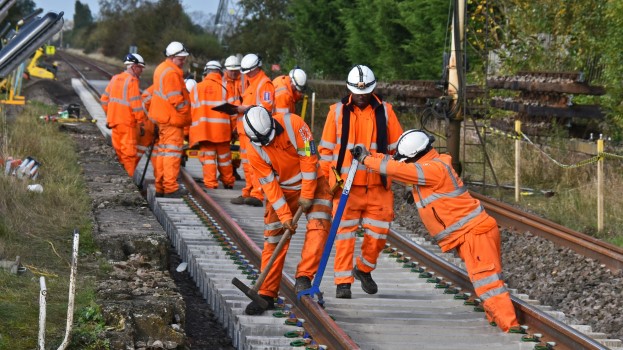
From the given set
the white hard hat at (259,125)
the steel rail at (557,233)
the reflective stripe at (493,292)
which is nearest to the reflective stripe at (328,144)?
the white hard hat at (259,125)

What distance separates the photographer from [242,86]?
1538cm

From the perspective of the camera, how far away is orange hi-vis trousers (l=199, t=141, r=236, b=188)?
52.2 feet

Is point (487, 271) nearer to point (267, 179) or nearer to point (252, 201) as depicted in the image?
point (267, 179)

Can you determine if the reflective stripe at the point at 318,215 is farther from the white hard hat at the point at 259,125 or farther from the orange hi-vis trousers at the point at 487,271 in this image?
the orange hi-vis trousers at the point at 487,271

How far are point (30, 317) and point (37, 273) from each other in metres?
1.63

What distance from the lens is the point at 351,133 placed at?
928 centimetres

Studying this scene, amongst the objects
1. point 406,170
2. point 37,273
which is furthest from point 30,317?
point 406,170

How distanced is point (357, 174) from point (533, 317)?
5.94 feet

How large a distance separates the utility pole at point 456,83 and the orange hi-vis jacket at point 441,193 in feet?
24.9

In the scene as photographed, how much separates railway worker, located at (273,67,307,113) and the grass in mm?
2696

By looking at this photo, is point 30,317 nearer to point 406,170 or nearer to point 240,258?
point 406,170

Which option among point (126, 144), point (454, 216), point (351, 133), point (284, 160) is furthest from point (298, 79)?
point (454, 216)

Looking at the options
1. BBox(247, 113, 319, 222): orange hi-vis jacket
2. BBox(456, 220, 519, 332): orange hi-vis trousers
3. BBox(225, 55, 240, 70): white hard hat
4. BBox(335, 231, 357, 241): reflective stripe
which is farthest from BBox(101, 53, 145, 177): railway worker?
BBox(456, 220, 519, 332): orange hi-vis trousers

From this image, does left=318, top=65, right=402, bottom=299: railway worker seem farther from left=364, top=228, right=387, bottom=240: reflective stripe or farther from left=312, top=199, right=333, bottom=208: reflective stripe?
left=312, top=199, right=333, bottom=208: reflective stripe
